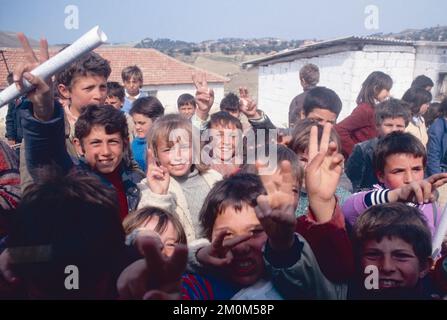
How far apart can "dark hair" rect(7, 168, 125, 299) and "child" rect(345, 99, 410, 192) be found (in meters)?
1.15

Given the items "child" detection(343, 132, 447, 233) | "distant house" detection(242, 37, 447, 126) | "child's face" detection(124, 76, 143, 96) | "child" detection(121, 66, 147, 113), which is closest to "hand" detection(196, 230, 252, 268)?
"child" detection(343, 132, 447, 233)

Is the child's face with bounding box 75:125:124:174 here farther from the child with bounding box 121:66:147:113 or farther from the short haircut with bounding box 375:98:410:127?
the child with bounding box 121:66:147:113

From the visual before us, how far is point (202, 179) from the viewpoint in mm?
1714

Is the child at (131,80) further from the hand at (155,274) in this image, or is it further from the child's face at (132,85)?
the hand at (155,274)

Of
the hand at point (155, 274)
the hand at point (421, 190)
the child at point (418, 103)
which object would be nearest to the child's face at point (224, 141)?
the hand at point (421, 190)

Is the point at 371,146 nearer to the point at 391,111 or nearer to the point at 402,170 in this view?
the point at 391,111

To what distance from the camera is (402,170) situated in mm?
1516

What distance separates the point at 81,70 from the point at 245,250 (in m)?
1.10

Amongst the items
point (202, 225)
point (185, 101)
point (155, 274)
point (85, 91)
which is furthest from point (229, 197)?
point (185, 101)

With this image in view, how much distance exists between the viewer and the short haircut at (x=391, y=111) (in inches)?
83.4
